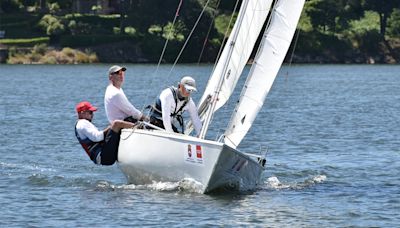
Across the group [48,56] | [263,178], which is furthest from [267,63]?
[48,56]

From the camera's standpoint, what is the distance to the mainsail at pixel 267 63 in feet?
78.1

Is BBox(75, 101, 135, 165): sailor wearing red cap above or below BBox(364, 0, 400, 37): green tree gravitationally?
above

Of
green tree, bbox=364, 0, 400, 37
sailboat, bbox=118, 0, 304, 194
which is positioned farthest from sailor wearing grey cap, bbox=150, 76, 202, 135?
green tree, bbox=364, 0, 400, 37

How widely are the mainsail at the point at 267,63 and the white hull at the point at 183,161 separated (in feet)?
2.57

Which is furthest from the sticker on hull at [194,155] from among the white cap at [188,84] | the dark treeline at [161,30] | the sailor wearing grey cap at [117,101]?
the dark treeline at [161,30]

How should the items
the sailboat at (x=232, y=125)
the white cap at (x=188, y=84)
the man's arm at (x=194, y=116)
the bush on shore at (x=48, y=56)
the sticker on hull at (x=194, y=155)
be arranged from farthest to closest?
1. the bush on shore at (x=48, y=56)
2. the man's arm at (x=194, y=116)
3. the white cap at (x=188, y=84)
4. the sailboat at (x=232, y=125)
5. the sticker on hull at (x=194, y=155)

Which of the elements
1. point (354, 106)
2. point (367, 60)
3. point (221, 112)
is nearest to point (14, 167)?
point (221, 112)

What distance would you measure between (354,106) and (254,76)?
31.7 m

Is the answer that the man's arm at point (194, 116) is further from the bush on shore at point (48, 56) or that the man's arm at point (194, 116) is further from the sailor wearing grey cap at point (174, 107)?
the bush on shore at point (48, 56)

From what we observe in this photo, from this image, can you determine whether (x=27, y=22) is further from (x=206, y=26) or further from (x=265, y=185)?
(x=265, y=185)

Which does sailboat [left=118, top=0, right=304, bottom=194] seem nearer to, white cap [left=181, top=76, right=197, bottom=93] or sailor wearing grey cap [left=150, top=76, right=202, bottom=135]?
sailor wearing grey cap [left=150, top=76, right=202, bottom=135]

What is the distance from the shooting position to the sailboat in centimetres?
2302

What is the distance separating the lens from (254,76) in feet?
78.4

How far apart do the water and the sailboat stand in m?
0.38
